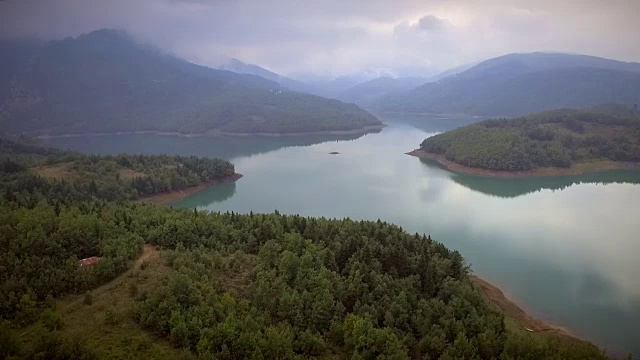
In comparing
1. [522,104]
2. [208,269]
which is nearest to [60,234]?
[208,269]

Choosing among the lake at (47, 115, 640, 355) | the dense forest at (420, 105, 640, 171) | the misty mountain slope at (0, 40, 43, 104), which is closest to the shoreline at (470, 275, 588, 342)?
the lake at (47, 115, 640, 355)

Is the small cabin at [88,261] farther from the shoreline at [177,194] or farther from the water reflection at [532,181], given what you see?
the water reflection at [532,181]

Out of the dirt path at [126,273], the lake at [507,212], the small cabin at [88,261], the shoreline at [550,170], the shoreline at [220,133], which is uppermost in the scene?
the shoreline at [220,133]

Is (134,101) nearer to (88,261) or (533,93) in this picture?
(533,93)

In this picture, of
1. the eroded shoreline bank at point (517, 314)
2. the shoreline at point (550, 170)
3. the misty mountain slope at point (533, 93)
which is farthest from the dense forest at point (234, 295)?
the misty mountain slope at point (533, 93)

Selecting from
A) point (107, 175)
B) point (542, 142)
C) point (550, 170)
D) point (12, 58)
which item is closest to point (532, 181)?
point (550, 170)

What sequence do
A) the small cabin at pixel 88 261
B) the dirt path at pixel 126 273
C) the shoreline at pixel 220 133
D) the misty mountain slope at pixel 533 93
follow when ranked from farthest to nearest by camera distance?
the misty mountain slope at pixel 533 93 < the shoreline at pixel 220 133 < the small cabin at pixel 88 261 < the dirt path at pixel 126 273

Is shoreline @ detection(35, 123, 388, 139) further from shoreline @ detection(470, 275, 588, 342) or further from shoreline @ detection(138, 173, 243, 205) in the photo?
shoreline @ detection(470, 275, 588, 342)
